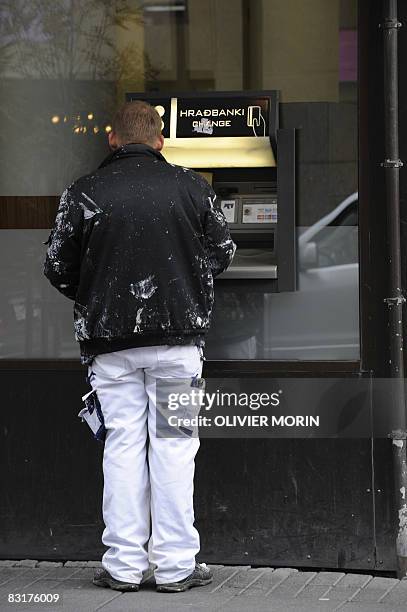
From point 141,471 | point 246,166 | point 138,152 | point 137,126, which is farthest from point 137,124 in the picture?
point 141,471

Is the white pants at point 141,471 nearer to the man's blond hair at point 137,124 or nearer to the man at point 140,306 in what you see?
the man at point 140,306

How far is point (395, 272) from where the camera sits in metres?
4.93

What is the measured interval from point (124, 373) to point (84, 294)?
13.5 inches

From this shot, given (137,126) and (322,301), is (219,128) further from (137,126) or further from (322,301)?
(322,301)

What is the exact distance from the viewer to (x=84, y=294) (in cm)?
449

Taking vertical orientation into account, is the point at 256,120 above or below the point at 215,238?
above

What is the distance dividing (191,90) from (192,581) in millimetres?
2150

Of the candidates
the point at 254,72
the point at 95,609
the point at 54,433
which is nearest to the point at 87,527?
the point at 54,433

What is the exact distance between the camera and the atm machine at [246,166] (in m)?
5.02

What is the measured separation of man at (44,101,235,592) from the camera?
441 cm

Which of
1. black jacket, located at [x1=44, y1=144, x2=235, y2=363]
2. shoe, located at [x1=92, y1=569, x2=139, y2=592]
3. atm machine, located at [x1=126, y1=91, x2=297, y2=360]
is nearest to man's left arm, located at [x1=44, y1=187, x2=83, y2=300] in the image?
black jacket, located at [x1=44, y1=144, x2=235, y2=363]

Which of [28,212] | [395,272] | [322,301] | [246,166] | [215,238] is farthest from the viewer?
[28,212]

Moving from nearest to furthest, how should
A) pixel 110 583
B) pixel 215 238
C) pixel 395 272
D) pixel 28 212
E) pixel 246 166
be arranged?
pixel 215 238 < pixel 110 583 < pixel 395 272 < pixel 246 166 < pixel 28 212

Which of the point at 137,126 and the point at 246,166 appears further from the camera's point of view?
the point at 246,166
